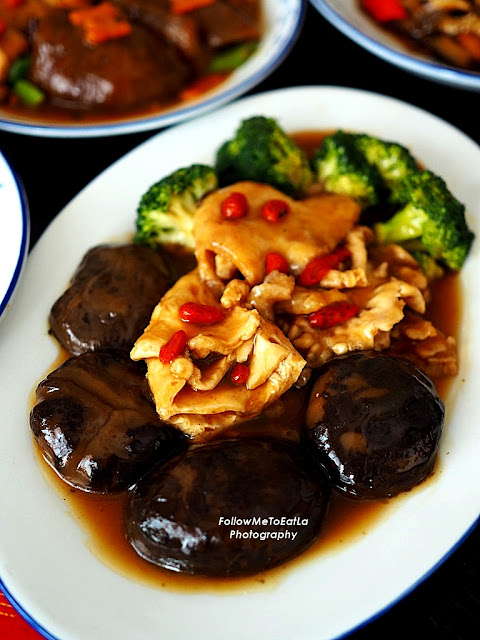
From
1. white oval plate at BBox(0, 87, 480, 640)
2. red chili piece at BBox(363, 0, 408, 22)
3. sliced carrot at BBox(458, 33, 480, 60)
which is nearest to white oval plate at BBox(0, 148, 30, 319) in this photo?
white oval plate at BBox(0, 87, 480, 640)

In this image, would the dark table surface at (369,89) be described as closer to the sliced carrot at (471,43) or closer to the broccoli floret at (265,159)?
the sliced carrot at (471,43)

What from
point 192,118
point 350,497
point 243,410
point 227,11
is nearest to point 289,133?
point 192,118

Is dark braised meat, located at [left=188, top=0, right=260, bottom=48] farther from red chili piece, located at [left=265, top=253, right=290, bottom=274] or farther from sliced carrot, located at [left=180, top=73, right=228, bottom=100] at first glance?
red chili piece, located at [left=265, top=253, right=290, bottom=274]

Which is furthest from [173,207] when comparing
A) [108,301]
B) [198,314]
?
[198,314]

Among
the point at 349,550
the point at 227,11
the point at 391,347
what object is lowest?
the point at 349,550

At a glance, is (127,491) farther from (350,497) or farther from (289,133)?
(289,133)

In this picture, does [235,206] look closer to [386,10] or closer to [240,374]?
[240,374]
